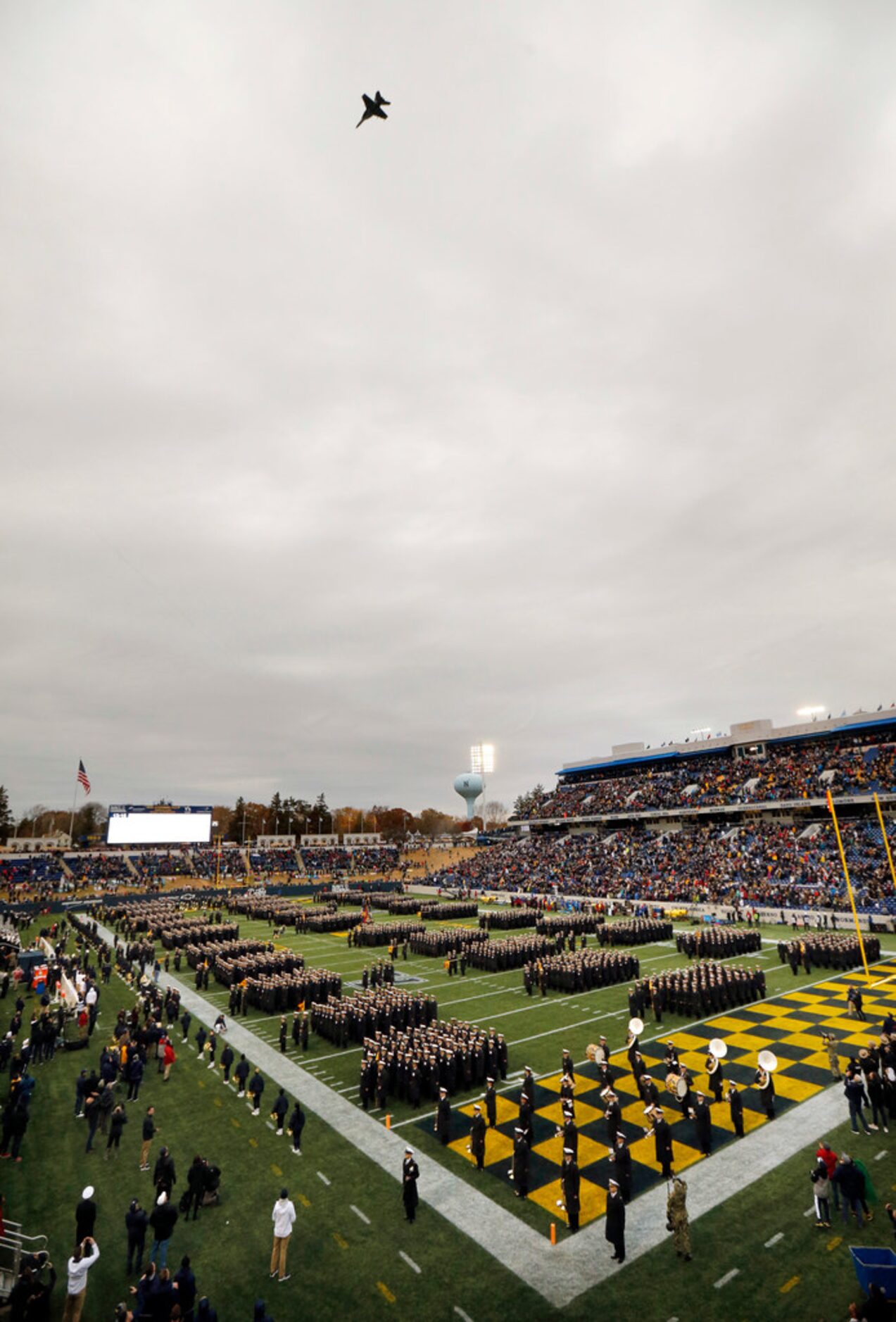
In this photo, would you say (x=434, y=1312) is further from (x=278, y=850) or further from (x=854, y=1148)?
(x=278, y=850)

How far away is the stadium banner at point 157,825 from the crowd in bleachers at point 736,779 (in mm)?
41746

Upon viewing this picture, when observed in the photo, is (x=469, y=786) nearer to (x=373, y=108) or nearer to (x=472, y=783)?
(x=472, y=783)

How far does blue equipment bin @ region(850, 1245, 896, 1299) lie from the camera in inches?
318

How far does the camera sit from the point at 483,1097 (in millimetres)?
15930

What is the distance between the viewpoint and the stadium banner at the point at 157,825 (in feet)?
241

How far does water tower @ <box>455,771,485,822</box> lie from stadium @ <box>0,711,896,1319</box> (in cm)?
9503

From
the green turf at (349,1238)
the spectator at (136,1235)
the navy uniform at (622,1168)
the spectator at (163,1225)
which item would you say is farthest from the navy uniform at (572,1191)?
the spectator at (136,1235)

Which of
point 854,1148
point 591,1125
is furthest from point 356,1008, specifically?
point 854,1148

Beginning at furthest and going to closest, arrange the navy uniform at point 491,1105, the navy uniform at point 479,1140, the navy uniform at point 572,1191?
the navy uniform at point 491,1105, the navy uniform at point 479,1140, the navy uniform at point 572,1191

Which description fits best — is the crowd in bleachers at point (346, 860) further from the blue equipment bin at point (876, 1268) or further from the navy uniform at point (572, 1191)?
the blue equipment bin at point (876, 1268)

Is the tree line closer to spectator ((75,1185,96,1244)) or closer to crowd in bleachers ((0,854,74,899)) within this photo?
crowd in bleachers ((0,854,74,899))

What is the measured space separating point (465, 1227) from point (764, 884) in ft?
134

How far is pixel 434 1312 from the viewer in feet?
29.0

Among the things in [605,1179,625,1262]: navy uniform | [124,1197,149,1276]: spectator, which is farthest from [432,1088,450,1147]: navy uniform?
[124,1197,149,1276]: spectator
